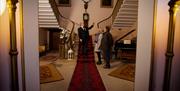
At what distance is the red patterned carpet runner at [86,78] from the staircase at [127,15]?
2.54 metres

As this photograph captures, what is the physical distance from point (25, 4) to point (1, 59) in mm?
958

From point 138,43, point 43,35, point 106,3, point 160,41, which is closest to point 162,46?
point 160,41

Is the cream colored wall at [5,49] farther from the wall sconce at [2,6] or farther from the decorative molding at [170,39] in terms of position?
the decorative molding at [170,39]

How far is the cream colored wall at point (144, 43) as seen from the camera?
126 inches

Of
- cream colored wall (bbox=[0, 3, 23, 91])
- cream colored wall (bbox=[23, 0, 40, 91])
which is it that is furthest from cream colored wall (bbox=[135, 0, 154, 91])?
cream colored wall (bbox=[0, 3, 23, 91])

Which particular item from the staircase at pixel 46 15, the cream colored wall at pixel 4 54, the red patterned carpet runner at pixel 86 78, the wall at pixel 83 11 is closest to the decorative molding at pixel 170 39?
the red patterned carpet runner at pixel 86 78

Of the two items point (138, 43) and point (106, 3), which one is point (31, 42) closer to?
point (138, 43)

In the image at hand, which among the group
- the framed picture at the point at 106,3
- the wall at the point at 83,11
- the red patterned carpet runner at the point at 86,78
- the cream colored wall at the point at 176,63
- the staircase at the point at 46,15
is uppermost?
the framed picture at the point at 106,3

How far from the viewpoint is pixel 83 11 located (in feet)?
40.1

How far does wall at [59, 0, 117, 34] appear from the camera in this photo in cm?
1219

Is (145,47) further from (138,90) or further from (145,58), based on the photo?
(138,90)

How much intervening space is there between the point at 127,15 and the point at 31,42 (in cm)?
654

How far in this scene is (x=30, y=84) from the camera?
11.0 ft

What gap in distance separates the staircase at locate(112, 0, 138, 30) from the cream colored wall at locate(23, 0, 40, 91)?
5489 mm
